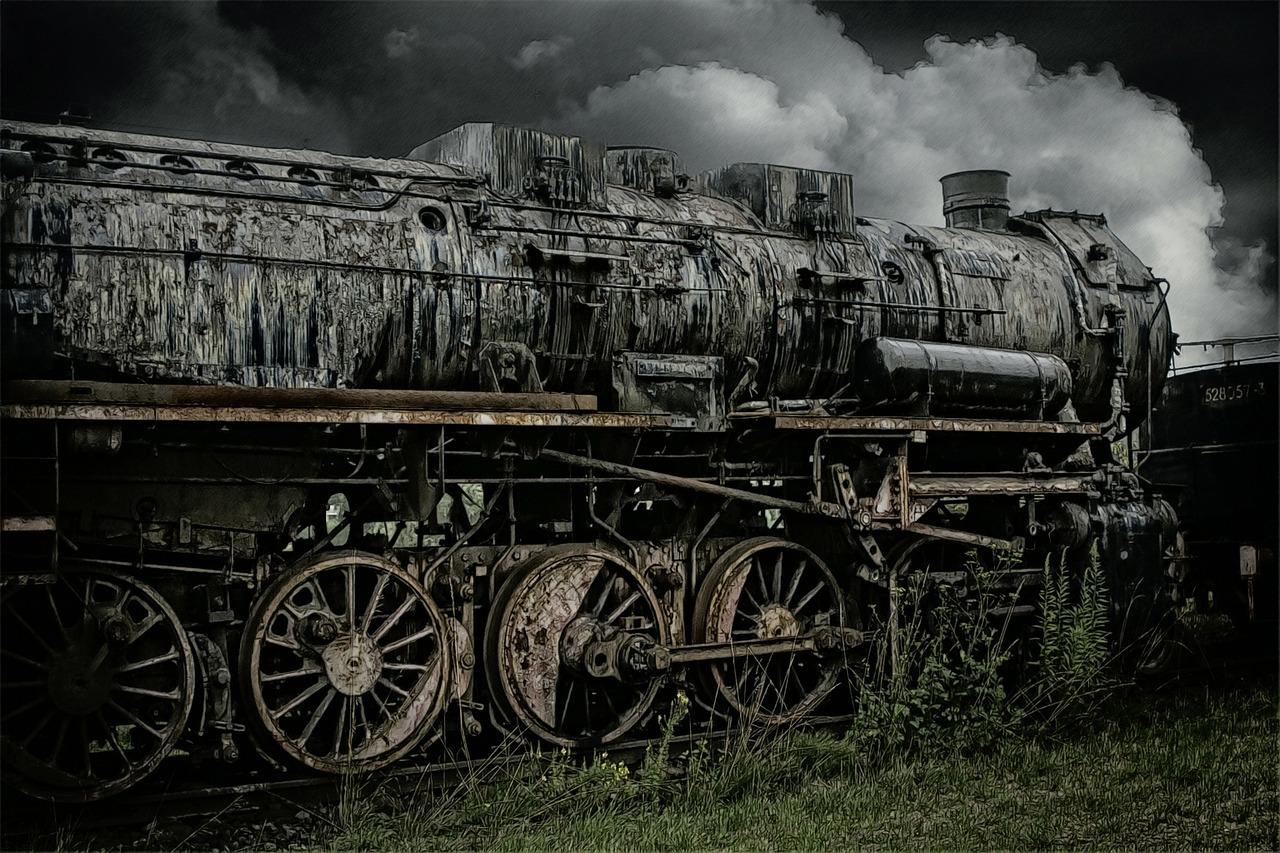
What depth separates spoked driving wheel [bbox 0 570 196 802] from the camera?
5727mm

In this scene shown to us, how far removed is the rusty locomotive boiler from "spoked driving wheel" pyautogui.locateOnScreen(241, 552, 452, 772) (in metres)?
0.02

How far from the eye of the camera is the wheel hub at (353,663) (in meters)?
6.46

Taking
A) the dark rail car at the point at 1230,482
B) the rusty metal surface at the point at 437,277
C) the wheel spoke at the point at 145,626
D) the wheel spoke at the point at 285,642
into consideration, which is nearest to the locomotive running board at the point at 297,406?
the rusty metal surface at the point at 437,277

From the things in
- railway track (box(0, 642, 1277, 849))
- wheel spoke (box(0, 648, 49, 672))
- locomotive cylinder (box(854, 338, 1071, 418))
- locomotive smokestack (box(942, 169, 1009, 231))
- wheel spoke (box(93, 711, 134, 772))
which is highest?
locomotive smokestack (box(942, 169, 1009, 231))

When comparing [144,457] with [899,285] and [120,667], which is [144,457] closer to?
[120,667]

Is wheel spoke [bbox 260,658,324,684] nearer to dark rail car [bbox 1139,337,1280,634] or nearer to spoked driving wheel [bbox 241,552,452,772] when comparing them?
spoked driving wheel [bbox 241,552,452,772]

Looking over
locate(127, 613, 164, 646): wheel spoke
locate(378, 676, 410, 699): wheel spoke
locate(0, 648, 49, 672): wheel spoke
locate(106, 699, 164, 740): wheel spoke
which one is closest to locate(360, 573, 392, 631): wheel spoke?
locate(378, 676, 410, 699): wheel spoke

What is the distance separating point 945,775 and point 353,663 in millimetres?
3413

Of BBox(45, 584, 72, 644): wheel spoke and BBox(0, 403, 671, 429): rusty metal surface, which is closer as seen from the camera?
BBox(0, 403, 671, 429): rusty metal surface

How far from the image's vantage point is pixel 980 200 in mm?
10703

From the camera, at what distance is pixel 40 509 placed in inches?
232

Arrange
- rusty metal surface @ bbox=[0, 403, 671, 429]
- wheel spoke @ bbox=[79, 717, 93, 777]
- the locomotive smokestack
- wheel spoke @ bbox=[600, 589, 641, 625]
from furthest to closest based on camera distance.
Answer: the locomotive smokestack, wheel spoke @ bbox=[600, 589, 641, 625], wheel spoke @ bbox=[79, 717, 93, 777], rusty metal surface @ bbox=[0, 403, 671, 429]

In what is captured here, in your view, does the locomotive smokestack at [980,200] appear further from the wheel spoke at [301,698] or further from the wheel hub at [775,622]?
the wheel spoke at [301,698]

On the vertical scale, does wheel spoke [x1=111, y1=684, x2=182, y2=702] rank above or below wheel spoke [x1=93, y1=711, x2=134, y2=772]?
Answer: above
